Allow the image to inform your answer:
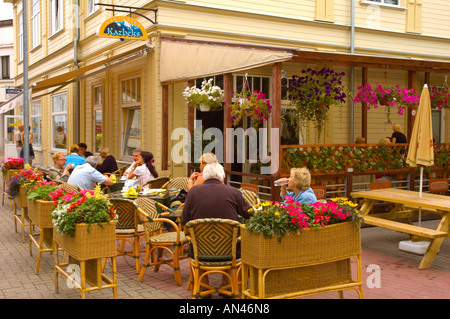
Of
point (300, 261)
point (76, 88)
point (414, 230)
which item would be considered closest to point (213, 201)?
point (300, 261)

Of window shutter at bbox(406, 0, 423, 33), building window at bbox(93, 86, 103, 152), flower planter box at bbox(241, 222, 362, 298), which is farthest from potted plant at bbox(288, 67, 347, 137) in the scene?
building window at bbox(93, 86, 103, 152)

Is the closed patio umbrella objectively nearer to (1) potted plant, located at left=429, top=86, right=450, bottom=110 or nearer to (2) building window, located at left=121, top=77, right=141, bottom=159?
(1) potted plant, located at left=429, top=86, right=450, bottom=110

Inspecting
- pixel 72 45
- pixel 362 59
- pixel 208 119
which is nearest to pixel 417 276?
pixel 362 59

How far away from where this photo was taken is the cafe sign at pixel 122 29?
35.3ft

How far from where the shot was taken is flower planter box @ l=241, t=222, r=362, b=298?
4.30m

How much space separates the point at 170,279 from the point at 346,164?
444cm

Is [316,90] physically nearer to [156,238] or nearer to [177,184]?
[177,184]

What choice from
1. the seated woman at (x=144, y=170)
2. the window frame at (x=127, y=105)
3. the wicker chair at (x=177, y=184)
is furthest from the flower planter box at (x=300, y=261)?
the window frame at (x=127, y=105)

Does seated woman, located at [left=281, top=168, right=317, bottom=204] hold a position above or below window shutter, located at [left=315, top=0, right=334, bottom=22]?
below

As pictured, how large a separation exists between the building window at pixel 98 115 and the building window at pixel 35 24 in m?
7.61

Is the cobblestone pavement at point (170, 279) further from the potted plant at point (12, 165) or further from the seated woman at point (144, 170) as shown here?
the potted plant at point (12, 165)

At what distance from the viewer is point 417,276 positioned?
6.40 meters

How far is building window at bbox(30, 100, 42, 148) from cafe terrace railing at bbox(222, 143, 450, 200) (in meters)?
15.2

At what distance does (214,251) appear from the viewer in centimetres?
519
